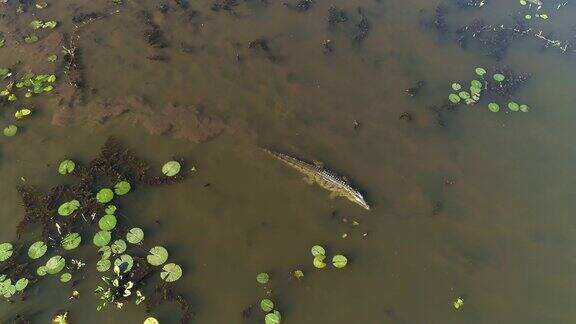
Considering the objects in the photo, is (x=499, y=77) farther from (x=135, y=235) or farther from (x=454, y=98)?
(x=135, y=235)

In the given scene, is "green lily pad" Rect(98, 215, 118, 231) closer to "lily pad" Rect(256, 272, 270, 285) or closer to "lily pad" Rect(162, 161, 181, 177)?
"lily pad" Rect(162, 161, 181, 177)

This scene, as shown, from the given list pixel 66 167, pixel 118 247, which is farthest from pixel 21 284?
pixel 66 167

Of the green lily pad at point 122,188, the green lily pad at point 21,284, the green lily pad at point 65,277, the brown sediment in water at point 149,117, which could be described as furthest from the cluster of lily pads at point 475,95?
the green lily pad at point 21,284

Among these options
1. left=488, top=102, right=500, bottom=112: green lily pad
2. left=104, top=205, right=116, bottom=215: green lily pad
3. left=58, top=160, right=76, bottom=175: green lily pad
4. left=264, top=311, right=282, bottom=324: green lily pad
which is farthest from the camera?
left=488, top=102, right=500, bottom=112: green lily pad

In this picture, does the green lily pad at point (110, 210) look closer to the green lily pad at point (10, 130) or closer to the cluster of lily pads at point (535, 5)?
the green lily pad at point (10, 130)

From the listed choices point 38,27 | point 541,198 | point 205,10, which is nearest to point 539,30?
point 541,198

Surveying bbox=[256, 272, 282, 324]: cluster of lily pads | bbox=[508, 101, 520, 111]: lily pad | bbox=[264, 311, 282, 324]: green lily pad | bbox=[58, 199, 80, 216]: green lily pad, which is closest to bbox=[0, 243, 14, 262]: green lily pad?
bbox=[58, 199, 80, 216]: green lily pad

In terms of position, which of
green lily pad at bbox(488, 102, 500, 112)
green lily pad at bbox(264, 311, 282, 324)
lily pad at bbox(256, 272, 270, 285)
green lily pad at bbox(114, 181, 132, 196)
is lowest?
green lily pad at bbox(264, 311, 282, 324)

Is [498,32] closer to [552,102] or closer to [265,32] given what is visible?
[552,102]

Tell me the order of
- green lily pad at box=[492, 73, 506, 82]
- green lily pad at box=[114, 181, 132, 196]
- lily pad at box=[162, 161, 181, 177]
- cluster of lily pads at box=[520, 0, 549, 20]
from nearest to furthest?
1. green lily pad at box=[114, 181, 132, 196]
2. lily pad at box=[162, 161, 181, 177]
3. green lily pad at box=[492, 73, 506, 82]
4. cluster of lily pads at box=[520, 0, 549, 20]

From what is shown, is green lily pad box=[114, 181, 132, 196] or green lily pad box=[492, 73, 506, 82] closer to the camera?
green lily pad box=[114, 181, 132, 196]
